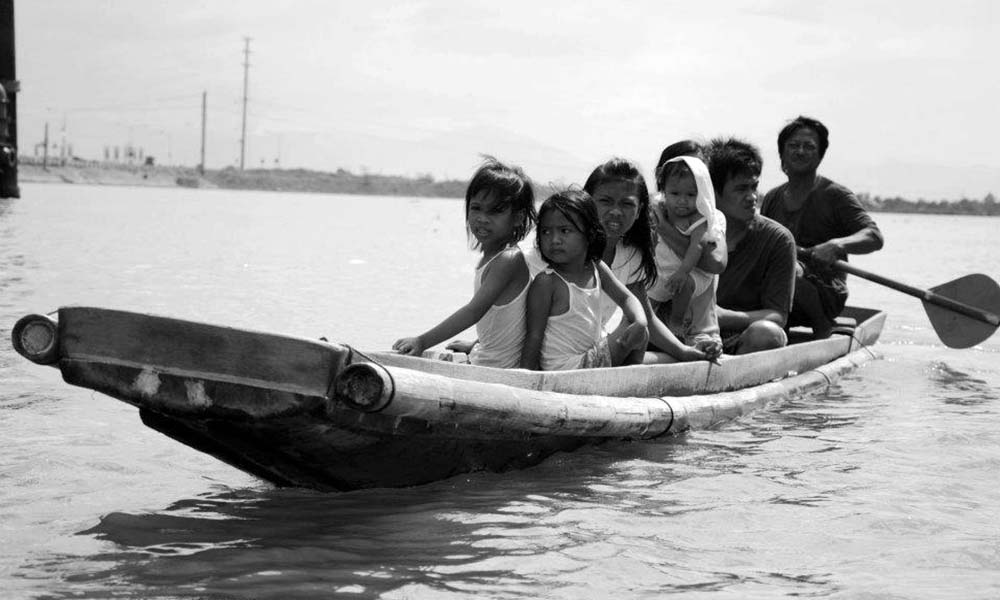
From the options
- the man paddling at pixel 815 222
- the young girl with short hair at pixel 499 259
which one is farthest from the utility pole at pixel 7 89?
the young girl with short hair at pixel 499 259

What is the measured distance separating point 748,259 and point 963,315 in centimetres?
330

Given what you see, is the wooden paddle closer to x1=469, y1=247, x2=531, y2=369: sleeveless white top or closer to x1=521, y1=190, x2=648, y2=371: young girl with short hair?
x1=521, y1=190, x2=648, y2=371: young girl with short hair

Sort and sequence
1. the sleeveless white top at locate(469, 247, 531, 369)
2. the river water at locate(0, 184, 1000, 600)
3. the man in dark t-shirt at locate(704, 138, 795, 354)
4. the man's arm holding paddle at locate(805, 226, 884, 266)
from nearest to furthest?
the river water at locate(0, 184, 1000, 600), the sleeveless white top at locate(469, 247, 531, 369), the man in dark t-shirt at locate(704, 138, 795, 354), the man's arm holding paddle at locate(805, 226, 884, 266)

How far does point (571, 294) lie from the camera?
517cm

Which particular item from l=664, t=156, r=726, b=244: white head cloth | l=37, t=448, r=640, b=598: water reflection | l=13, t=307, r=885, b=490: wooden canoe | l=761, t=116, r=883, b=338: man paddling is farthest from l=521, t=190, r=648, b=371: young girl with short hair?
l=761, t=116, r=883, b=338: man paddling

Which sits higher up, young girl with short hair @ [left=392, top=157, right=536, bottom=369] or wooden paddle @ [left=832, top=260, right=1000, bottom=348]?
young girl with short hair @ [left=392, top=157, right=536, bottom=369]

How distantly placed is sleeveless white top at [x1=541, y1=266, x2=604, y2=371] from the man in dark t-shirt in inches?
69.7

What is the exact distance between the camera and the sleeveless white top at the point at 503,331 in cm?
515

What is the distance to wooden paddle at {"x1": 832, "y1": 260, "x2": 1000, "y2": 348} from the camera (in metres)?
9.41

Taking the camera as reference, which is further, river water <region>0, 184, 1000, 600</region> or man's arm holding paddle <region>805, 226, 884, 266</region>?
man's arm holding paddle <region>805, 226, 884, 266</region>

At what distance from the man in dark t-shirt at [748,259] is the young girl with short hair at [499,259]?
191cm

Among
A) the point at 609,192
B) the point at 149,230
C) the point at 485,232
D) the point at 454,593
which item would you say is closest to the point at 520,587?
the point at 454,593

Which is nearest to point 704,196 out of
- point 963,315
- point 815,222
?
point 815,222

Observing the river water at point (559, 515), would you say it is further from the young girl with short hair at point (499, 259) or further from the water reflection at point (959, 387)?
the young girl with short hair at point (499, 259)
